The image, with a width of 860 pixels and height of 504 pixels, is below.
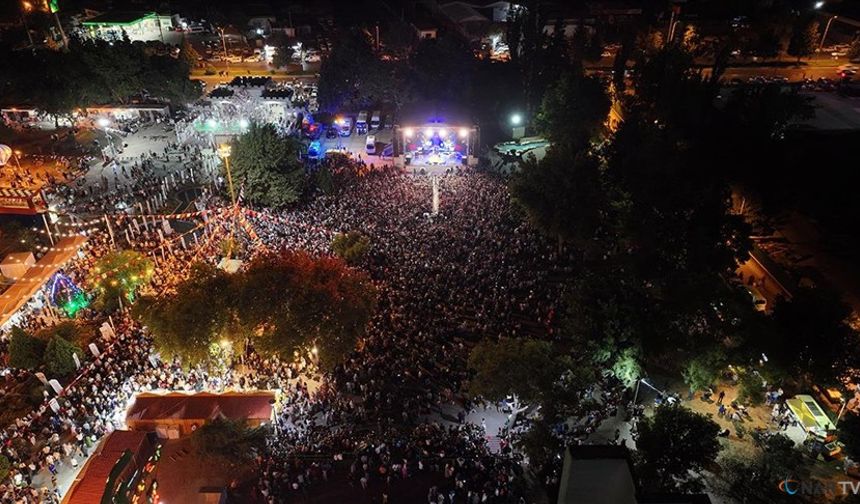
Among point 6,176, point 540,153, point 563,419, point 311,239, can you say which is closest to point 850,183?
point 540,153

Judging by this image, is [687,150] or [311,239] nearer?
[311,239]

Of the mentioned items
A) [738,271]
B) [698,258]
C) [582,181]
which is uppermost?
[582,181]

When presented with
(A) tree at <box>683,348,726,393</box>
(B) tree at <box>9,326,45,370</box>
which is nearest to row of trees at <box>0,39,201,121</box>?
(B) tree at <box>9,326,45,370</box>

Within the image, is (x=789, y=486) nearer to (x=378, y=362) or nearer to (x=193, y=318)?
(x=378, y=362)

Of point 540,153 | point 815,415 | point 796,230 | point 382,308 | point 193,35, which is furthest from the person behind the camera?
point 193,35

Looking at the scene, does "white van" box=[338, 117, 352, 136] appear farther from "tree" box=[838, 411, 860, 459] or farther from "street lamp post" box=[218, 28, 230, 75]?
"tree" box=[838, 411, 860, 459]

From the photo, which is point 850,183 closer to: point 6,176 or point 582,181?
point 582,181

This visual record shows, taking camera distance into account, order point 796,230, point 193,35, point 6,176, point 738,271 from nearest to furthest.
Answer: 1. point 738,271
2. point 796,230
3. point 6,176
4. point 193,35
